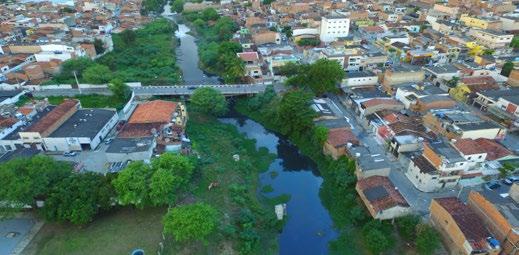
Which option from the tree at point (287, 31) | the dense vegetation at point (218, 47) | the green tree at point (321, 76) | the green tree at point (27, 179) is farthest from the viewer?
the tree at point (287, 31)

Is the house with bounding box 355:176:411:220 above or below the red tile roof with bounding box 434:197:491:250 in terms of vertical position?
below

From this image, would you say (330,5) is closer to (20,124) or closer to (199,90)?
(199,90)

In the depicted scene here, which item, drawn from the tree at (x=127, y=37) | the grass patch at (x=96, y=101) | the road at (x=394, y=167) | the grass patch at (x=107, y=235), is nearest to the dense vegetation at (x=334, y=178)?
the road at (x=394, y=167)

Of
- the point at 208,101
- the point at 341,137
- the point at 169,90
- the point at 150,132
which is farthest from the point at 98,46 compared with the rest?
the point at 341,137

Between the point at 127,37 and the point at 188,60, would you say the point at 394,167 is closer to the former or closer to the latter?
the point at 188,60

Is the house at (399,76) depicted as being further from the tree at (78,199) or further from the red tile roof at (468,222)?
the tree at (78,199)

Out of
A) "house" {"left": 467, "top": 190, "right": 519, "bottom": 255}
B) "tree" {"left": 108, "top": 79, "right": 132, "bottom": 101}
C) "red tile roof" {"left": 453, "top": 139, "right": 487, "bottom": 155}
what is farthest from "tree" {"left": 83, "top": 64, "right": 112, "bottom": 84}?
"house" {"left": 467, "top": 190, "right": 519, "bottom": 255}

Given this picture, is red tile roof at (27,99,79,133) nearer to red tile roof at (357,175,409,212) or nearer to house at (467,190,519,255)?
red tile roof at (357,175,409,212)
